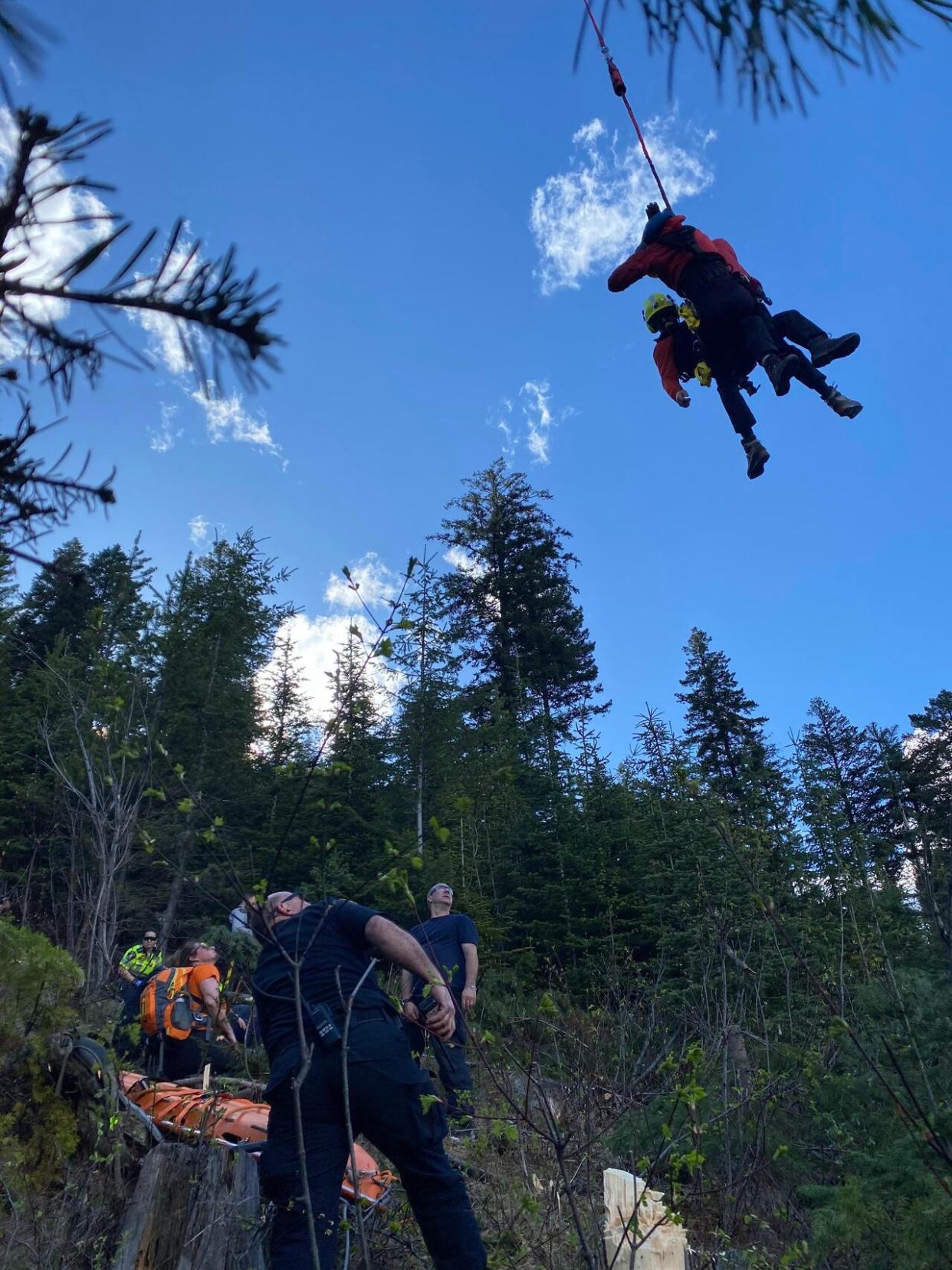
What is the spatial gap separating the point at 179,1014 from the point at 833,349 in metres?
6.02

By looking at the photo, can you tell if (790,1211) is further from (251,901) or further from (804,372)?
(804,372)

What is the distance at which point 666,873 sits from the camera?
12.0 metres

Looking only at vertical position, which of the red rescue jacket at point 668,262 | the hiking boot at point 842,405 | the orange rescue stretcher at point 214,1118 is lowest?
the orange rescue stretcher at point 214,1118

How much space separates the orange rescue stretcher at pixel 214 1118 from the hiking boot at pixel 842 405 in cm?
478

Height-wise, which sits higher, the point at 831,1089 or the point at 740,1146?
the point at 831,1089

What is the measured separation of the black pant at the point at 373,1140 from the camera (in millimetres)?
2836

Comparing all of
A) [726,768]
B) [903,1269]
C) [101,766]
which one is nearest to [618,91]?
[903,1269]

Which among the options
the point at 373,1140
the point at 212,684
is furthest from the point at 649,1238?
the point at 212,684

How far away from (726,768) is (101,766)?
21.7m

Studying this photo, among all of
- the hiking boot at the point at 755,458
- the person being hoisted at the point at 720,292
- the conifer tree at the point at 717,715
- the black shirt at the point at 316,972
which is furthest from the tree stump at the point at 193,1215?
the conifer tree at the point at 717,715

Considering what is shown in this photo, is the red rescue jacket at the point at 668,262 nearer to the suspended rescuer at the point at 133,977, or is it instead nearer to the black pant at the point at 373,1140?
the black pant at the point at 373,1140

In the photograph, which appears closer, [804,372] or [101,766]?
[804,372]

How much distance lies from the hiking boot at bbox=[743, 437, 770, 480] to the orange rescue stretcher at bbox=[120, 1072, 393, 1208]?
4.65m

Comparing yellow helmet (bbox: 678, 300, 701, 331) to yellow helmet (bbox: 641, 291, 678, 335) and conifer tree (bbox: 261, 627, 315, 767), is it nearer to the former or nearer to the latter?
yellow helmet (bbox: 641, 291, 678, 335)
